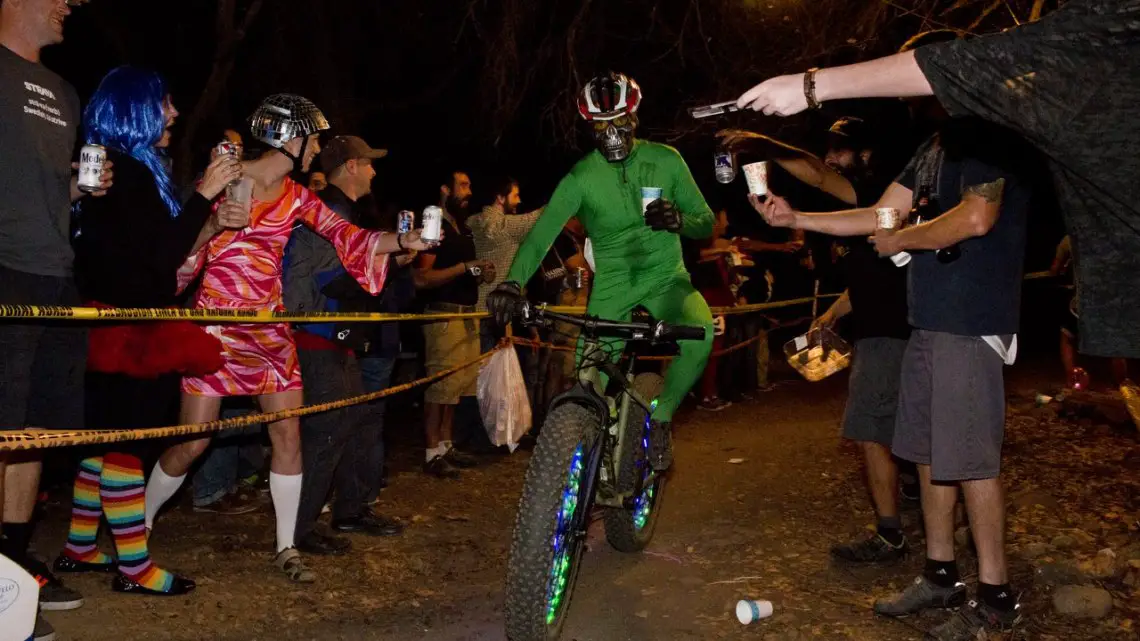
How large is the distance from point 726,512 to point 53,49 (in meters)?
13.0

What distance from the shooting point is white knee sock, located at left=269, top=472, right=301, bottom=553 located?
16.3 feet

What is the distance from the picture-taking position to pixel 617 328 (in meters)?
4.27

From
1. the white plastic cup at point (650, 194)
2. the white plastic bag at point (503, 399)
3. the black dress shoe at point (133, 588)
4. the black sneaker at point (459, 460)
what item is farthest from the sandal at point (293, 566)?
the black sneaker at point (459, 460)

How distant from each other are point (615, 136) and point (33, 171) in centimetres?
258

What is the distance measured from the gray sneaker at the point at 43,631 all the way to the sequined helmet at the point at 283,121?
239cm

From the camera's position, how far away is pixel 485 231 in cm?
827

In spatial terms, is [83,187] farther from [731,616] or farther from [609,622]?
[731,616]

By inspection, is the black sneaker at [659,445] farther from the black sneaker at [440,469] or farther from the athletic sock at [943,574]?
the black sneaker at [440,469]

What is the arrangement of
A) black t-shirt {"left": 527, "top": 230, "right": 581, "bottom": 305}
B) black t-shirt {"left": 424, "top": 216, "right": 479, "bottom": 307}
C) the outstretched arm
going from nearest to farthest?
the outstretched arm < black t-shirt {"left": 424, "top": 216, "right": 479, "bottom": 307} < black t-shirt {"left": 527, "top": 230, "right": 581, "bottom": 305}

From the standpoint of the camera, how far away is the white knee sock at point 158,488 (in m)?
4.91

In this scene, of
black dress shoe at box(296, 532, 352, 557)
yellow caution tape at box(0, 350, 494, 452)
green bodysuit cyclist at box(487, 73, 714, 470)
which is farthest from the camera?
black dress shoe at box(296, 532, 352, 557)

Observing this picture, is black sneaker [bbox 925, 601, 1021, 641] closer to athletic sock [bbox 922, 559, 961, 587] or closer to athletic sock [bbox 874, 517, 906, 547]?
athletic sock [bbox 922, 559, 961, 587]

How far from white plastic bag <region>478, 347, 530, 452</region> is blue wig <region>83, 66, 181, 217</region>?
118 inches

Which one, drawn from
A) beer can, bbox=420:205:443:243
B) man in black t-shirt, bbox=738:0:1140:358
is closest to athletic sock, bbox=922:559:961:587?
man in black t-shirt, bbox=738:0:1140:358
